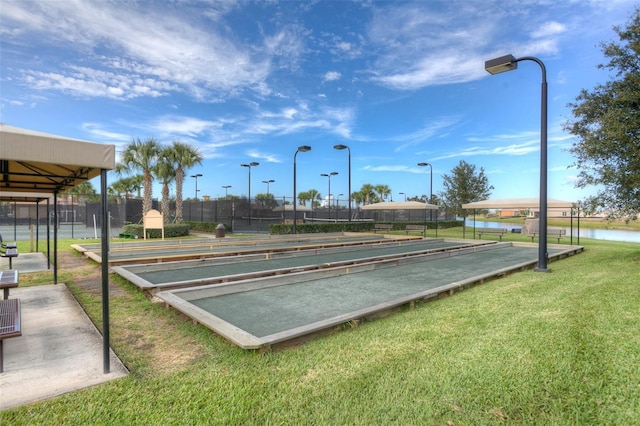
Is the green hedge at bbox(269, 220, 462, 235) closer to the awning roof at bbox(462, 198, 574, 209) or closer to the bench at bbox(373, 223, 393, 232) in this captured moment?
the bench at bbox(373, 223, 393, 232)

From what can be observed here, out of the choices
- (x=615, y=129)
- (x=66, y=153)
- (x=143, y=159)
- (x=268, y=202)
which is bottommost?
(x=66, y=153)

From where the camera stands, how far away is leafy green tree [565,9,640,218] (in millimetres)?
7734

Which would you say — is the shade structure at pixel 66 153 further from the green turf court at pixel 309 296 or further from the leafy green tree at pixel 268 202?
the leafy green tree at pixel 268 202

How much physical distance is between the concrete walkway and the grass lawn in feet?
0.58

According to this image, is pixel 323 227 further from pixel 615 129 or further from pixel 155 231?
pixel 615 129

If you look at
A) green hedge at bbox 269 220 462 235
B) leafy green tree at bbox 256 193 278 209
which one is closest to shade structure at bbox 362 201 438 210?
green hedge at bbox 269 220 462 235

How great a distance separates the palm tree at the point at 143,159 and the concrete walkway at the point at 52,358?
16.4 meters

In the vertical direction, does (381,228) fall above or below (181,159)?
below

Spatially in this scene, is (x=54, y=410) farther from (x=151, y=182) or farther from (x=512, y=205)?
(x=151, y=182)

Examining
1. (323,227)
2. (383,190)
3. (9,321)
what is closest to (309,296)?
(9,321)

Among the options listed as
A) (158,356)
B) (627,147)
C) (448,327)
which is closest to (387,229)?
(627,147)

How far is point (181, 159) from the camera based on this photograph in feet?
68.4

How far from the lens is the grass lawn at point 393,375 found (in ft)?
Answer: 7.33

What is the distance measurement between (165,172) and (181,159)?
4.33 feet
